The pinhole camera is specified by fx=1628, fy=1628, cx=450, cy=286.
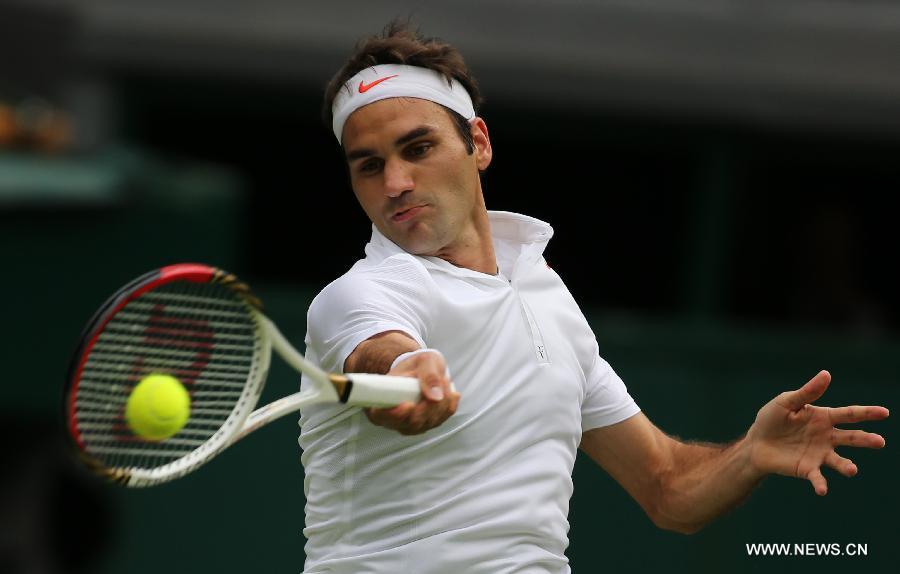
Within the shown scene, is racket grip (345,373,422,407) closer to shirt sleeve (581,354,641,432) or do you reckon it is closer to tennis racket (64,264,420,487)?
tennis racket (64,264,420,487)

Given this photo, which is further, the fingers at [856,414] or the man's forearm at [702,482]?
the man's forearm at [702,482]

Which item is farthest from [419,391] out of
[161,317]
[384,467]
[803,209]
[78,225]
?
[803,209]

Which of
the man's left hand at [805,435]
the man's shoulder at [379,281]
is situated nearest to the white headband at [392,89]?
the man's shoulder at [379,281]

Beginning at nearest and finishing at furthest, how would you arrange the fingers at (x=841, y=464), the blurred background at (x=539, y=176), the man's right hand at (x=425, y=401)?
1. the man's right hand at (x=425, y=401)
2. the fingers at (x=841, y=464)
3. the blurred background at (x=539, y=176)

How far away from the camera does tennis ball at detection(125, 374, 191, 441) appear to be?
10.0 ft

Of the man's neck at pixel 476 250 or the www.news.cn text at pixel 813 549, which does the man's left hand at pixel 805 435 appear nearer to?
the man's neck at pixel 476 250

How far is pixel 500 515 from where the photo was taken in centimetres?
322

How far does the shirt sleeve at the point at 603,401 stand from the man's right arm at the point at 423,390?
2.40 feet

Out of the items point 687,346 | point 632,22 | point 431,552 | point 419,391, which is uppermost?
point 632,22

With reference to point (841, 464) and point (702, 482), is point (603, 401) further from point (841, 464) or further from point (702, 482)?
point (841, 464)

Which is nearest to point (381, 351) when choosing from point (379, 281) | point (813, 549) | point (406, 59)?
point (379, 281)

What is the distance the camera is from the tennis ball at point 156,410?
306 centimetres

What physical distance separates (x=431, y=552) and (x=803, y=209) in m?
5.89

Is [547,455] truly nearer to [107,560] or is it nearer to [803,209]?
[107,560]
